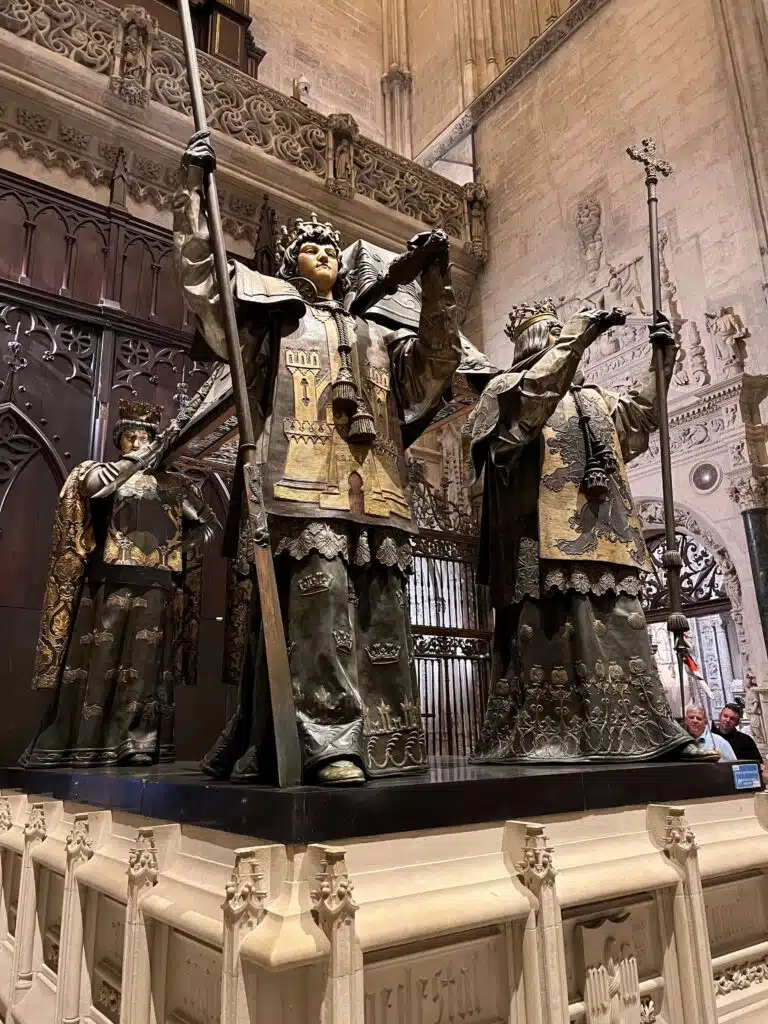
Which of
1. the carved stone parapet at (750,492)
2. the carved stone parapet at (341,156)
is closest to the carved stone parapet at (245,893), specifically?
the carved stone parapet at (750,492)

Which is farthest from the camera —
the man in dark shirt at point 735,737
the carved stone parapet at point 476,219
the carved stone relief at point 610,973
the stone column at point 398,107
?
the stone column at point 398,107

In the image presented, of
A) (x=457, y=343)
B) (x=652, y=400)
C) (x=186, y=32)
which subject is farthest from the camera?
(x=652, y=400)

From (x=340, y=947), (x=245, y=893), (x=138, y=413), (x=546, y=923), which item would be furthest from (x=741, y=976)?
(x=138, y=413)

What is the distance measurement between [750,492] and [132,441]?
4.60 metres

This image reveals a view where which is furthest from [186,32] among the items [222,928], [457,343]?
[222,928]

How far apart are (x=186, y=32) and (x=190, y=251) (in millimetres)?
627

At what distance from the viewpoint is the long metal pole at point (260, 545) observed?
5.95 feet

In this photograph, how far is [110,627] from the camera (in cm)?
378

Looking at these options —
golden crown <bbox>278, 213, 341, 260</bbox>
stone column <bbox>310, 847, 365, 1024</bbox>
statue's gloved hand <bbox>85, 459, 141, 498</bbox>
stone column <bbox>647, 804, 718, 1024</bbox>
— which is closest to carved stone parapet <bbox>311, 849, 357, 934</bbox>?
stone column <bbox>310, 847, 365, 1024</bbox>

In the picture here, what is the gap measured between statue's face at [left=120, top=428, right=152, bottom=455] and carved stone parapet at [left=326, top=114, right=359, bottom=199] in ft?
16.8

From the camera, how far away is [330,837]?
5.06 ft

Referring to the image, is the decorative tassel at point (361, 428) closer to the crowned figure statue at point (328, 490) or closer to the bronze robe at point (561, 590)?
the crowned figure statue at point (328, 490)

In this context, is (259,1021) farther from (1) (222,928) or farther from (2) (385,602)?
(2) (385,602)

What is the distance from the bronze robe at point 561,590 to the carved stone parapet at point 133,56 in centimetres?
593
